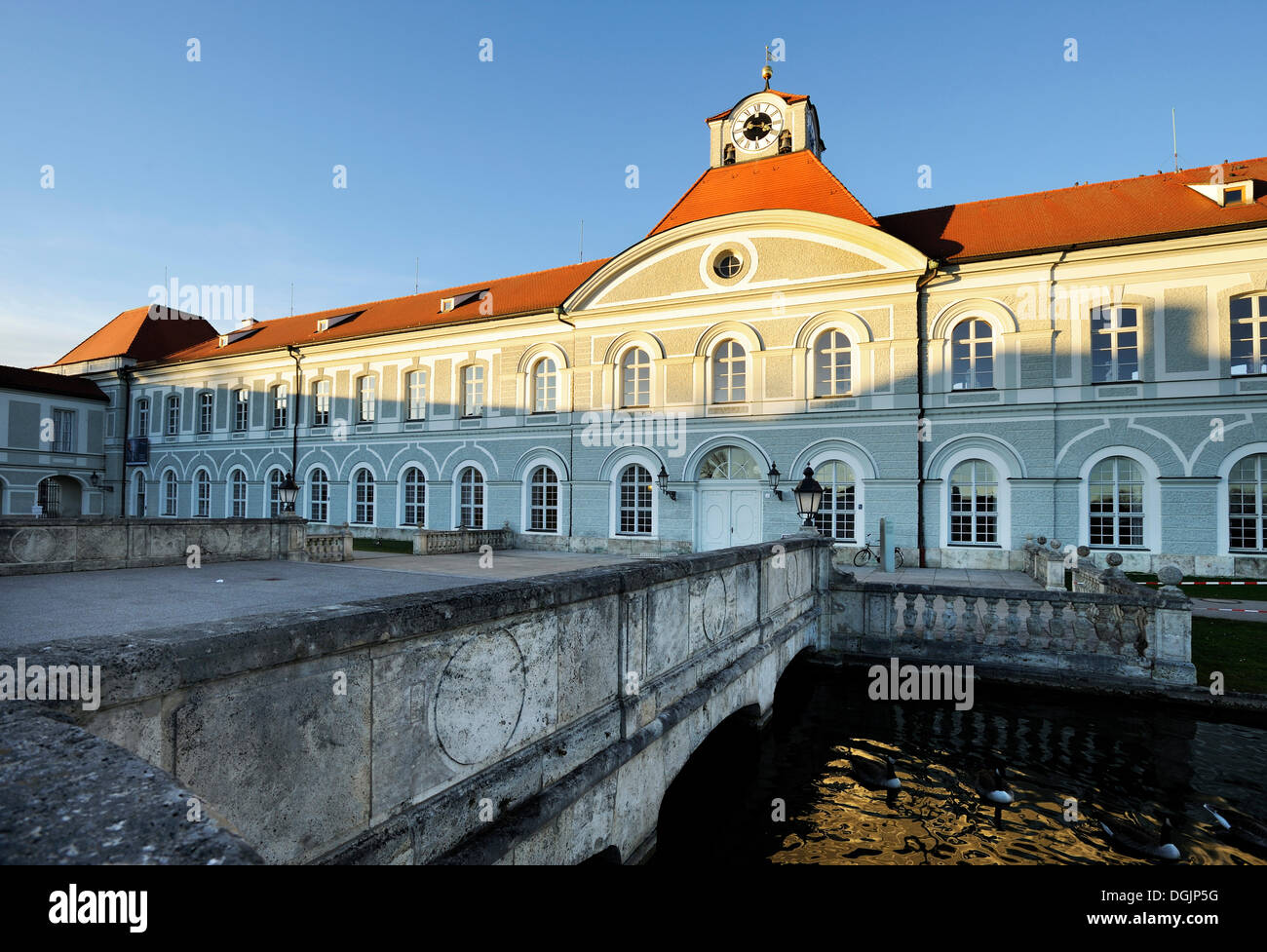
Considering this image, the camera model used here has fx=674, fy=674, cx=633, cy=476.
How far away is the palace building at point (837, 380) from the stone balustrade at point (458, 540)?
2.90 ft

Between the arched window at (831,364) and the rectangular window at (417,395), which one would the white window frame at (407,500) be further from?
the arched window at (831,364)

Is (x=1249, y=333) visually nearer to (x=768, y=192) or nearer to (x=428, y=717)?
(x=768, y=192)

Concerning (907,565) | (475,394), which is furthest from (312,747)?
(475,394)

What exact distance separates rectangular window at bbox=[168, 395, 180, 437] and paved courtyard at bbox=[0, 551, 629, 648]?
23910 millimetres

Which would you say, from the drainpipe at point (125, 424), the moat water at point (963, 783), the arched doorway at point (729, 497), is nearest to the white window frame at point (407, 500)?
the arched doorway at point (729, 497)

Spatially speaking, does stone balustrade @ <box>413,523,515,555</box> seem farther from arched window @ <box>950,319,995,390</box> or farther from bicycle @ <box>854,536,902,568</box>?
arched window @ <box>950,319,995,390</box>

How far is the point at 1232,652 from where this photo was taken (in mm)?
9977

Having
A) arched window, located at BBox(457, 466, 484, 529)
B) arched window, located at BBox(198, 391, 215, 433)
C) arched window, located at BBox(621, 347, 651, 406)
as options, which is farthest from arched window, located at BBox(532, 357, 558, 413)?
arched window, located at BBox(198, 391, 215, 433)

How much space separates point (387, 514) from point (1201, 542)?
26.3 metres

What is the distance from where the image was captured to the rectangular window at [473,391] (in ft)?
84.9

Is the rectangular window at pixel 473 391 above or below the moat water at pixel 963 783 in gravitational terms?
above

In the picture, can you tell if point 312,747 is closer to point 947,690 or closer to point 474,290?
point 947,690

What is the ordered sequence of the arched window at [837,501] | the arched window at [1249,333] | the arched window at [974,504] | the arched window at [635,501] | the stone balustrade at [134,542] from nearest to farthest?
1. the stone balustrade at [134,542]
2. the arched window at [1249,333]
3. the arched window at [974,504]
4. the arched window at [837,501]
5. the arched window at [635,501]

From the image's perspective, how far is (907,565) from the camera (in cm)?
1844
